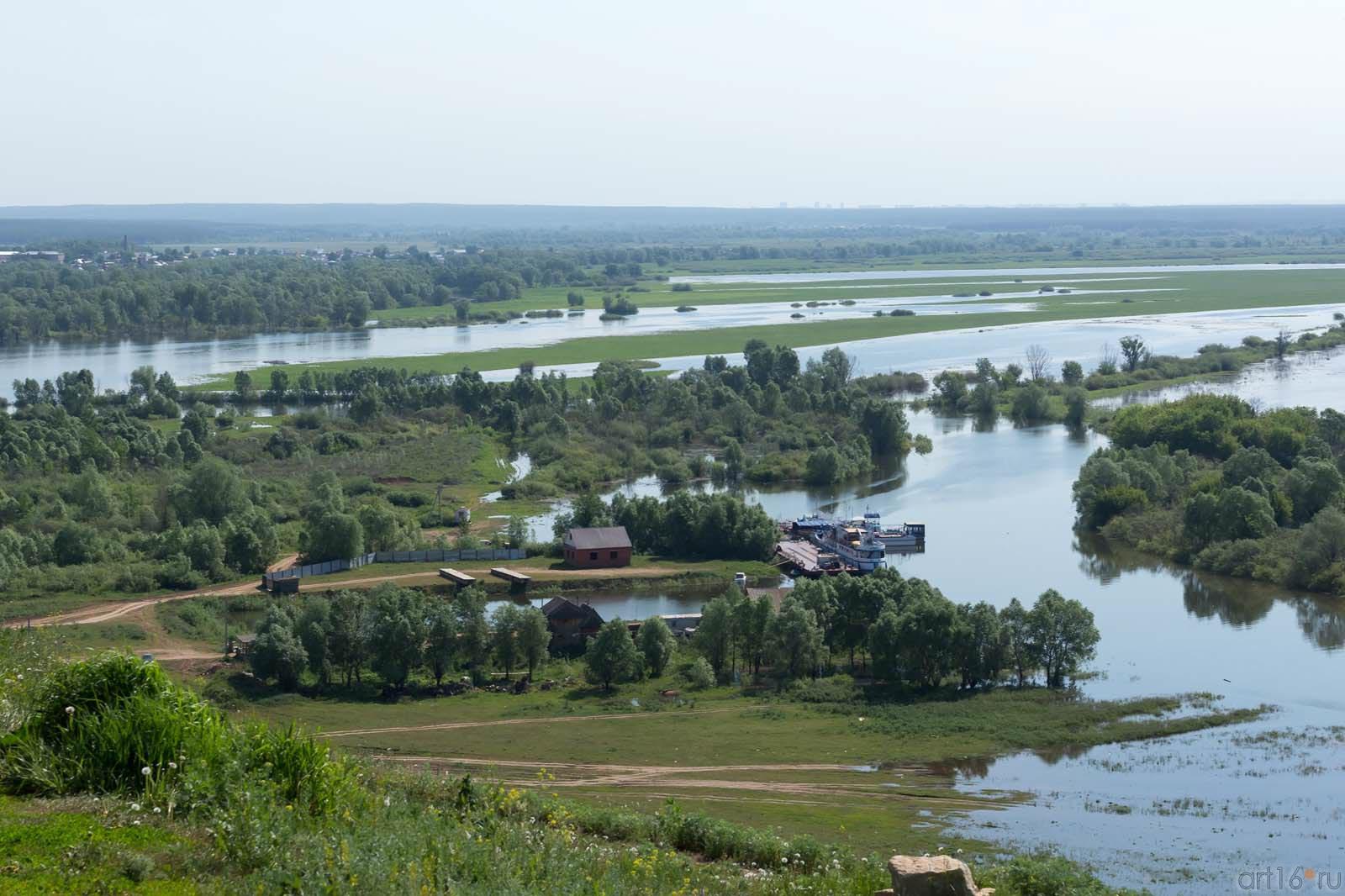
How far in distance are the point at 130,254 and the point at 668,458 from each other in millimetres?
83513


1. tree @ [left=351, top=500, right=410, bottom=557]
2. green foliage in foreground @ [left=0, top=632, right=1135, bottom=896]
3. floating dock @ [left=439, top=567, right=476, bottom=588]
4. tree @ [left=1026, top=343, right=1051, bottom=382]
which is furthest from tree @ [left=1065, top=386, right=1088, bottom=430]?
green foliage in foreground @ [left=0, top=632, right=1135, bottom=896]

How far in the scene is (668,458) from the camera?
113ft

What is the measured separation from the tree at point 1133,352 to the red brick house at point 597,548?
27.3 meters

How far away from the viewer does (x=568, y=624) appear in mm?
19484

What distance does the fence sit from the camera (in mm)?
23286

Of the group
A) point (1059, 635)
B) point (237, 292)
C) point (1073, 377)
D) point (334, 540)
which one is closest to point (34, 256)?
point (237, 292)

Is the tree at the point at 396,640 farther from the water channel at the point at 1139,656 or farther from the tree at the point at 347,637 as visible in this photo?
the water channel at the point at 1139,656

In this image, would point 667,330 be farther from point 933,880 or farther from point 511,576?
point 933,880

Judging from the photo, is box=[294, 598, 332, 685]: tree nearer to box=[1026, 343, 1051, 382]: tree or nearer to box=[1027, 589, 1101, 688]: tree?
box=[1027, 589, 1101, 688]: tree

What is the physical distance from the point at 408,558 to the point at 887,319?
42903 millimetres

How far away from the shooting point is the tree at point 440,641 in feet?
58.4

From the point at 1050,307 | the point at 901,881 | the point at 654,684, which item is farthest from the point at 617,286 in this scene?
the point at 901,881

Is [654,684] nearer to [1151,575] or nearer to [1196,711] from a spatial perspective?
[1196,711]

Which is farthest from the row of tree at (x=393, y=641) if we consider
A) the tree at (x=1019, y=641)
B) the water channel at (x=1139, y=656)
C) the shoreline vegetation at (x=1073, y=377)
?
the shoreline vegetation at (x=1073, y=377)
